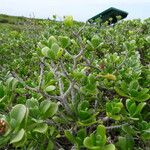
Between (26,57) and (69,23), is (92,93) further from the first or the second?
(26,57)

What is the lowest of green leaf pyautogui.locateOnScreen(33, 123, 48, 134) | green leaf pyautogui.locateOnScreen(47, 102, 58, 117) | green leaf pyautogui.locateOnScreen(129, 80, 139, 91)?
green leaf pyautogui.locateOnScreen(33, 123, 48, 134)

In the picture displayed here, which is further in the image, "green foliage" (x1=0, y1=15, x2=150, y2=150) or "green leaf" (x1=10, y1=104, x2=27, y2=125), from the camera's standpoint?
"green foliage" (x1=0, y1=15, x2=150, y2=150)

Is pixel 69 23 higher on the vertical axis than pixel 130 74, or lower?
higher

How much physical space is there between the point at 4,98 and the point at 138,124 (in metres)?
0.74

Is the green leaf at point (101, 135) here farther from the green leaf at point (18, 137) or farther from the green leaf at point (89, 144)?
the green leaf at point (18, 137)

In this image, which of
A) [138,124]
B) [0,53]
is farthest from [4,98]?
[0,53]

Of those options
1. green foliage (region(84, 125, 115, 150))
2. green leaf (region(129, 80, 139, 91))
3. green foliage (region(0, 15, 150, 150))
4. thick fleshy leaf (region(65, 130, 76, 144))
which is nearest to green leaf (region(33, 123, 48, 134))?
green foliage (region(0, 15, 150, 150))

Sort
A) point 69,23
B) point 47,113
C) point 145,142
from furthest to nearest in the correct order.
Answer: point 69,23
point 145,142
point 47,113

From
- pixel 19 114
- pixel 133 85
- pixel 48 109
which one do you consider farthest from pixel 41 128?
pixel 133 85

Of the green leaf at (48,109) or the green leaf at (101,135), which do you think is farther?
the green leaf at (48,109)

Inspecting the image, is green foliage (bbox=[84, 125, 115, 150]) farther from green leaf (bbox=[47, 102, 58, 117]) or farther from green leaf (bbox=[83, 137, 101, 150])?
green leaf (bbox=[47, 102, 58, 117])

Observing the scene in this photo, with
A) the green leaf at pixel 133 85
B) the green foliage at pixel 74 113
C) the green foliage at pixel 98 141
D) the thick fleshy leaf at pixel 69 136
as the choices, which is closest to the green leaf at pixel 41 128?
the green foliage at pixel 74 113

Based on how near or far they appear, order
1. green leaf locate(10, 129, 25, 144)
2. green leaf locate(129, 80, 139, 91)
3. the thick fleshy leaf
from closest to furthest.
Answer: green leaf locate(10, 129, 25, 144) → the thick fleshy leaf → green leaf locate(129, 80, 139, 91)

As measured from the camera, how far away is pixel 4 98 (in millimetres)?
2326
